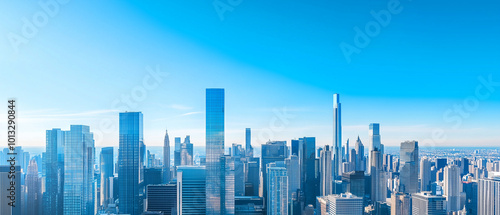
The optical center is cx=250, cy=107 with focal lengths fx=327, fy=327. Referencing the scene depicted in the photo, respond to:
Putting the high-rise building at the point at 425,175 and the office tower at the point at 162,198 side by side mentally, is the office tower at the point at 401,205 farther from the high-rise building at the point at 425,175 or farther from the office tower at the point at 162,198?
the office tower at the point at 162,198

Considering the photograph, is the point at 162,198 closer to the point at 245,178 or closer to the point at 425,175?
the point at 245,178

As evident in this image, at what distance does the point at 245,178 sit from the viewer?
556 inches

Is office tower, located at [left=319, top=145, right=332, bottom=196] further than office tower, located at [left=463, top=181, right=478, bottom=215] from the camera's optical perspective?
Yes

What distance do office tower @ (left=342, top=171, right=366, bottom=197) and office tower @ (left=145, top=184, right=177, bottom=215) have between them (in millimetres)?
Answer: 6415

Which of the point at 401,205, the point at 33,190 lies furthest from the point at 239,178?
the point at 33,190

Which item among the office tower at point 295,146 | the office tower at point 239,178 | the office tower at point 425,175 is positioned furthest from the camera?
the office tower at point 295,146

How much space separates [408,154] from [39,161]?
11.2m

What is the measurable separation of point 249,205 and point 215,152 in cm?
249

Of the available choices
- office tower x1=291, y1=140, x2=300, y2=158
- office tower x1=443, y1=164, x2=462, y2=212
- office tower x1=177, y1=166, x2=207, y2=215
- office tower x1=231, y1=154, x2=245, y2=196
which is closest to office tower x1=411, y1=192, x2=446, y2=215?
office tower x1=443, y1=164, x2=462, y2=212

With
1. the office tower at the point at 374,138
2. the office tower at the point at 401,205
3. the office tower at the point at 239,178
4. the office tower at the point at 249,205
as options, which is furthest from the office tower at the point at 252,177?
the office tower at the point at 401,205

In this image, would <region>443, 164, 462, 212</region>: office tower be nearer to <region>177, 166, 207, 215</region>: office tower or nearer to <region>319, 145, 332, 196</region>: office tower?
<region>319, 145, 332, 196</region>: office tower

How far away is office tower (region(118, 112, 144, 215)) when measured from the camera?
1154 centimetres

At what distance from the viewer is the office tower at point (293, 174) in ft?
39.5

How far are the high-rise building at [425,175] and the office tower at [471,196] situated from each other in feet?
3.48
